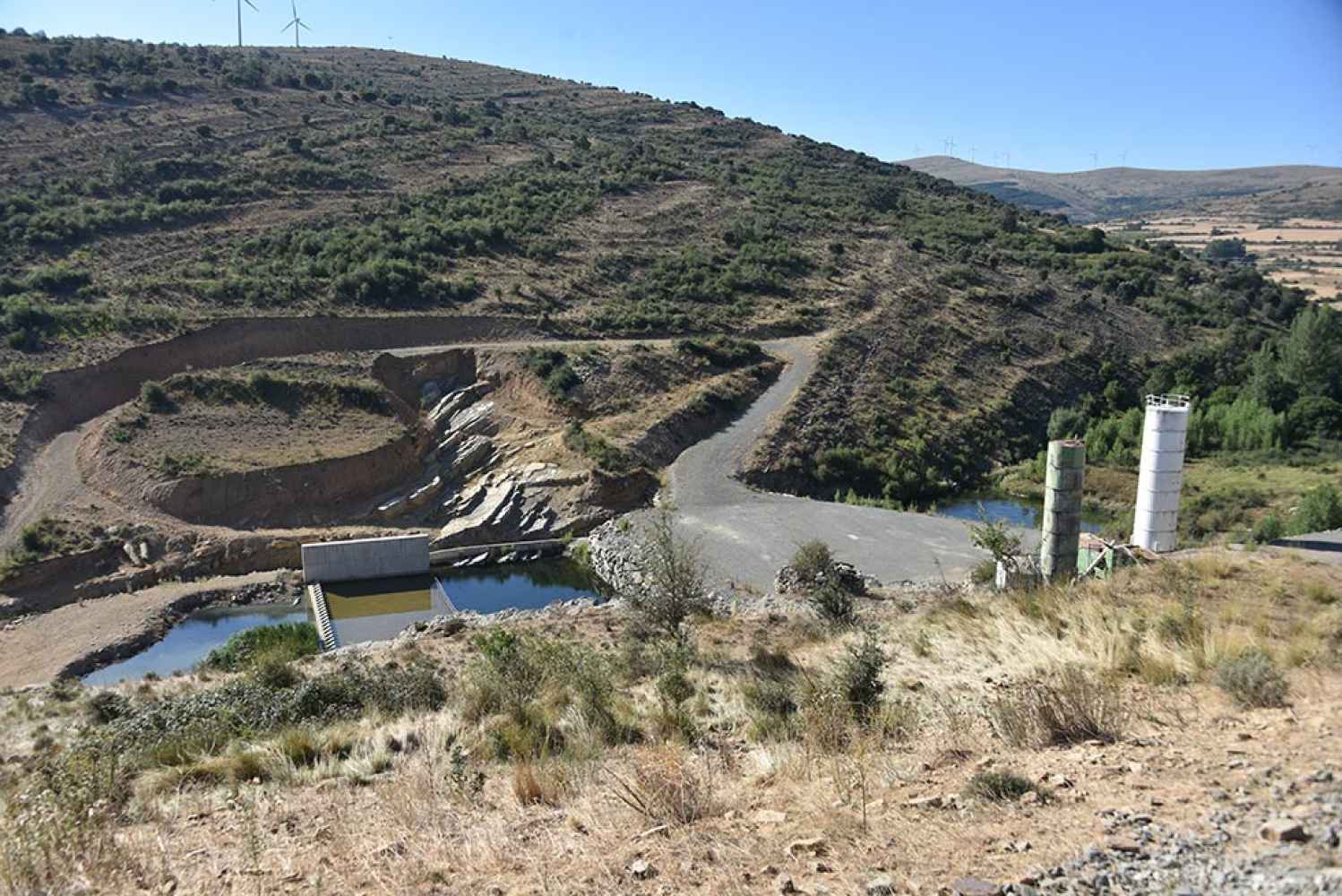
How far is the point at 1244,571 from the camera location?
1425 cm

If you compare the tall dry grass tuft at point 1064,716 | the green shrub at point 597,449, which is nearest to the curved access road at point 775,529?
the green shrub at point 597,449

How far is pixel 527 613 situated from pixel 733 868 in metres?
19.2

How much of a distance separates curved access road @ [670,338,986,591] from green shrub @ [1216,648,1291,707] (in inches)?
629

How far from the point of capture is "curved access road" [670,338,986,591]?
2458 cm

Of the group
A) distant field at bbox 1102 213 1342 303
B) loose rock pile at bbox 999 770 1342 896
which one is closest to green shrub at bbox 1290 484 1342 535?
loose rock pile at bbox 999 770 1342 896

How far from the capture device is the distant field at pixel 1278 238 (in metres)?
92.7

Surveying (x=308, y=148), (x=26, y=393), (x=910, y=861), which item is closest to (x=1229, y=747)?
(x=910, y=861)

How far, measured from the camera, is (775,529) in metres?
28.0

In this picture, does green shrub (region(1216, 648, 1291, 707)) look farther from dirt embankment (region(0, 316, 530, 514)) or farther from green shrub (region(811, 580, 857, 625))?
dirt embankment (region(0, 316, 530, 514))

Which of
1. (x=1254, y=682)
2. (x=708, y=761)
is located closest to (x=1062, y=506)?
(x=1254, y=682)

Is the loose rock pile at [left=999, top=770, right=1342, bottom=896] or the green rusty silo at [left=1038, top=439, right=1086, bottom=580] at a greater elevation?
the loose rock pile at [left=999, top=770, right=1342, bottom=896]

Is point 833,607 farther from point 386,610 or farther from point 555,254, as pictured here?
point 555,254

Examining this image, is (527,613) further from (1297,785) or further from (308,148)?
(308,148)

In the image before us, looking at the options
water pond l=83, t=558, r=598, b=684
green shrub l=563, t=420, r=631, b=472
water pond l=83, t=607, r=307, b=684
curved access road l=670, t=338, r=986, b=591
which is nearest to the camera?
water pond l=83, t=607, r=307, b=684
